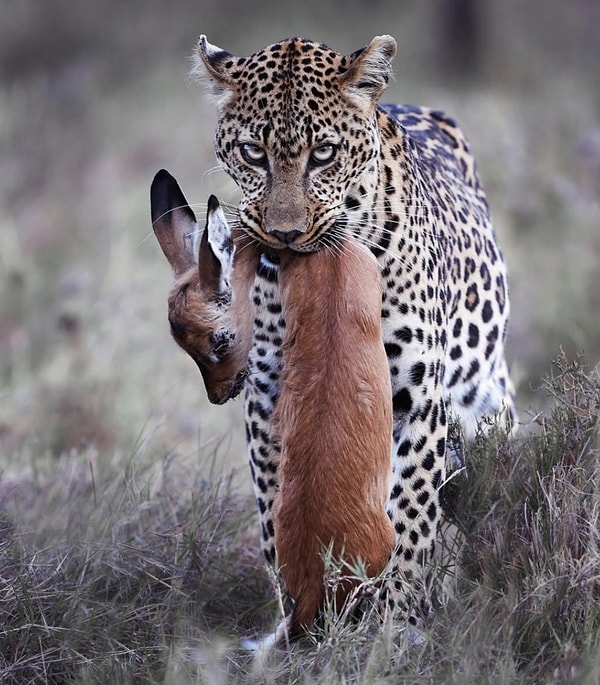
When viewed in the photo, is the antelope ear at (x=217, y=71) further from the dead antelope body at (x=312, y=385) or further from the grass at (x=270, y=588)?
the grass at (x=270, y=588)


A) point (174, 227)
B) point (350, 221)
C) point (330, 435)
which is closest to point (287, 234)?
point (174, 227)

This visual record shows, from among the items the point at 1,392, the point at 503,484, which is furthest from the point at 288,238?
the point at 1,392

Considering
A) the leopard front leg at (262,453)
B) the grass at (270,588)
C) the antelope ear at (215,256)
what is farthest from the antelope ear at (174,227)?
the grass at (270,588)

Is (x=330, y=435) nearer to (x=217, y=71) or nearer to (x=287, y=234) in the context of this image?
(x=287, y=234)

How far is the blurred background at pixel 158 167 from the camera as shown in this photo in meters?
8.61

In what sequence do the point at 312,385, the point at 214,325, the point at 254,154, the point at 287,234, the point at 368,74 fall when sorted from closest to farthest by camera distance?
the point at 214,325
the point at 312,385
the point at 287,234
the point at 254,154
the point at 368,74

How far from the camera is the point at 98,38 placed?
18.0m

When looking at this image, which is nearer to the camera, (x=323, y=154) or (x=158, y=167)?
(x=323, y=154)

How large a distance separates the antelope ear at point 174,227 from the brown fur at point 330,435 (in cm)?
39

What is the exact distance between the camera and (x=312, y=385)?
4.56m

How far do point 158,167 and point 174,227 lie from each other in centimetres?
838

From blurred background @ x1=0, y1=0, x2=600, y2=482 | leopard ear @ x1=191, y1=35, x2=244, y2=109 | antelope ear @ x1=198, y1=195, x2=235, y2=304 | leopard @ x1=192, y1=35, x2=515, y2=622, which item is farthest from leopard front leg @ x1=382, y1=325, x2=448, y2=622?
leopard ear @ x1=191, y1=35, x2=244, y2=109

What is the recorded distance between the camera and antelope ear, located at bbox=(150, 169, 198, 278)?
4652mm

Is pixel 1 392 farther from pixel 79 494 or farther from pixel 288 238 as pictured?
pixel 288 238
